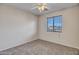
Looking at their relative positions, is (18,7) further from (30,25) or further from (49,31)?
(49,31)

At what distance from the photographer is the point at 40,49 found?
6.09 feet

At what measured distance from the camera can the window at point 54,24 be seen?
186 cm

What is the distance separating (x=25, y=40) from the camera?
1.95m

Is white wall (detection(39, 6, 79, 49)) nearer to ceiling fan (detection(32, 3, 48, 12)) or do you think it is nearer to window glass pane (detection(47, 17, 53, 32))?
window glass pane (detection(47, 17, 53, 32))

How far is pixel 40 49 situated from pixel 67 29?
2.21 feet

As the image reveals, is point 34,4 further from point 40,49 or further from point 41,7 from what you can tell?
point 40,49

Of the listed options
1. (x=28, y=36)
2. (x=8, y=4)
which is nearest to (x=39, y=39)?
(x=28, y=36)

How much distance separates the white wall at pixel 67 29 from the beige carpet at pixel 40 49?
100 millimetres

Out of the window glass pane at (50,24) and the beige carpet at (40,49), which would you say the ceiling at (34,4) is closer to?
the window glass pane at (50,24)

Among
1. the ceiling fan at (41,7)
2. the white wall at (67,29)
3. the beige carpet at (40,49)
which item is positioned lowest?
the beige carpet at (40,49)

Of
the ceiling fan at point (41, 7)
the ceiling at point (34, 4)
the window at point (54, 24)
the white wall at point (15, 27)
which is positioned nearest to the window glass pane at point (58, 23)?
the window at point (54, 24)

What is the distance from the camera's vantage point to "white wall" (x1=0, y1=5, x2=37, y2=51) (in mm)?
1846

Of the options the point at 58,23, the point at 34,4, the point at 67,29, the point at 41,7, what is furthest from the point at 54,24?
the point at 34,4

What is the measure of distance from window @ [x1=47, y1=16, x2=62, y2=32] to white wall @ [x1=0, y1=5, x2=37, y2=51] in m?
0.30
